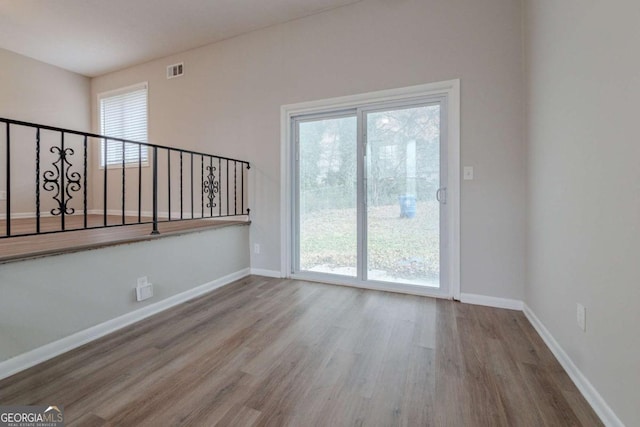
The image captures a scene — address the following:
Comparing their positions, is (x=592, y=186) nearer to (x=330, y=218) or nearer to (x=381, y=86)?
(x=381, y=86)

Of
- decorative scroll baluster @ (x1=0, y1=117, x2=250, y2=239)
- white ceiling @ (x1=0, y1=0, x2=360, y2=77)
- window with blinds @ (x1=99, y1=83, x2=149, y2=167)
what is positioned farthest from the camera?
window with blinds @ (x1=99, y1=83, x2=149, y2=167)

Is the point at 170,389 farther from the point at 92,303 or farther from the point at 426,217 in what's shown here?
the point at 426,217

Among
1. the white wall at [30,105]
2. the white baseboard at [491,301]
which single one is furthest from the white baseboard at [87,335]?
the white wall at [30,105]

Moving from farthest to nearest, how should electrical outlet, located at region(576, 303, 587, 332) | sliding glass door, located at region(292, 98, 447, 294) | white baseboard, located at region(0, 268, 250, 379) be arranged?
sliding glass door, located at region(292, 98, 447, 294)
white baseboard, located at region(0, 268, 250, 379)
electrical outlet, located at region(576, 303, 587, 332)

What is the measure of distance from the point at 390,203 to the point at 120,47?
4.05 m

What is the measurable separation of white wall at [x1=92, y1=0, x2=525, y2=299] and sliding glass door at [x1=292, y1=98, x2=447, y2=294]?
24cm

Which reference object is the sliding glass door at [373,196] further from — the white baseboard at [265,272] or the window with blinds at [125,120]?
the window with blinds at [125,120]

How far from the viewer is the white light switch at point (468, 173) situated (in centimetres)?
256

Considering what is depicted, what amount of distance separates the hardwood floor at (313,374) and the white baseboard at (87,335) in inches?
2.3

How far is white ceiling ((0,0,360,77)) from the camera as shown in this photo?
3.00 meters

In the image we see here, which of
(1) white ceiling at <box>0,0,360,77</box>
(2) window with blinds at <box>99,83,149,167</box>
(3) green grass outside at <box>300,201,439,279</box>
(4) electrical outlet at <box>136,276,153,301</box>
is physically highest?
(1) white ceiling at <box>0,0,360,77</box>

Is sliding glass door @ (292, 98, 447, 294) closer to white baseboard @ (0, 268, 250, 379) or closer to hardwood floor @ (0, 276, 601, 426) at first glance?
hardwood floor @ (0, 276, 601, 426)

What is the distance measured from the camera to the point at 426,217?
9.11 feet

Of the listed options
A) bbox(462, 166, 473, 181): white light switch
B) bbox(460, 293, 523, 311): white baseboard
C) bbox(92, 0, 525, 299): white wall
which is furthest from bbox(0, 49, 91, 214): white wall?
bbox(460, 293, 523, 311): white baseboard
